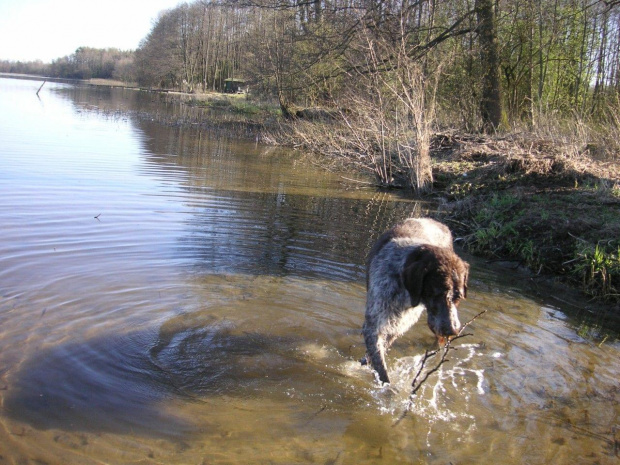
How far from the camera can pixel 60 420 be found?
366 cm

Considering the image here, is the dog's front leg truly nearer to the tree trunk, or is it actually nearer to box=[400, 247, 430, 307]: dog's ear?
box=[400, 247, 430, 307]: dog's ear

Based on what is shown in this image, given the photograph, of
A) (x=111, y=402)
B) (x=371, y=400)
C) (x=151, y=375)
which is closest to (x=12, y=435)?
(x=111, y=402)

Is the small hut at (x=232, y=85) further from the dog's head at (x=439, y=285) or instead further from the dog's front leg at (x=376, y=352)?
the dog's head at (x=439, y=285)

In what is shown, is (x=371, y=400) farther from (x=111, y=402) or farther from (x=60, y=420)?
(x=60, y=420)

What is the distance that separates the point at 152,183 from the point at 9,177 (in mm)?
3209

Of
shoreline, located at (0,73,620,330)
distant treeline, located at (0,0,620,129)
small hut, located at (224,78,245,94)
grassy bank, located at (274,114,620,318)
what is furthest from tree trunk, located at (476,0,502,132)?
small hut, located at (224,78,245,94)

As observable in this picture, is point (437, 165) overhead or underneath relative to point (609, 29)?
underneath

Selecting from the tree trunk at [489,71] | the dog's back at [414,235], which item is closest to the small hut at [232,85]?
the tree trunk at [489,71]

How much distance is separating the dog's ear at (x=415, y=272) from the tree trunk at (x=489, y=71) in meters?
14.5

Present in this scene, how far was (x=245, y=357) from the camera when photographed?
4.93m

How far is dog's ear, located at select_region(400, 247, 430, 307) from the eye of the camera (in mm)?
4137

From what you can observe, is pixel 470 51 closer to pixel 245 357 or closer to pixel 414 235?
pixel 414 235

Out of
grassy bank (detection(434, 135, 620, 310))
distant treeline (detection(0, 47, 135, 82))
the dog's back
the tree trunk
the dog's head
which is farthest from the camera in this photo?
distant treeline (detection(0, 47, 135, 82))

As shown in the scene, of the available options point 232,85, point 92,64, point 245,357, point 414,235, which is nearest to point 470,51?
point 414,235
